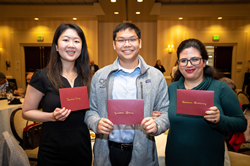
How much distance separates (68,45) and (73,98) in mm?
476

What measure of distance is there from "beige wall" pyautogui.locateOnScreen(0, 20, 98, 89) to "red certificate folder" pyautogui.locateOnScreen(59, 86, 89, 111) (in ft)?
24.9

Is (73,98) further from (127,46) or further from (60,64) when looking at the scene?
(127,46)

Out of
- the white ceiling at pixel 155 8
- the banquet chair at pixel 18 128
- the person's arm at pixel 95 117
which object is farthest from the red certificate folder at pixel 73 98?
the white ceiling at pixel 155 8

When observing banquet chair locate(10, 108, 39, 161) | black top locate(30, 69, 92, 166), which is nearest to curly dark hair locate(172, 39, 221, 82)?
black top locate(30, 69, 92, 166)

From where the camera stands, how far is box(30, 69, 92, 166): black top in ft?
4.52

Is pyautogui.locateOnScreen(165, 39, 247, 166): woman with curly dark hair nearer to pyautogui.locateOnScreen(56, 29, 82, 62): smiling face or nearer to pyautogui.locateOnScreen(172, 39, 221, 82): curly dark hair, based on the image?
pyautogui.locateOnScreen(172, 39, 221, 82): curly dark hair

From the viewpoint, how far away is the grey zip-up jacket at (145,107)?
1.34 meters

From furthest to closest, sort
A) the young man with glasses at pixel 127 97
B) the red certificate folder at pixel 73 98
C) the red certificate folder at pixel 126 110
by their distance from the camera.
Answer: the young man with glasses at pixel 127 97
the red certificate folder at pixel 73 98
the red certificate folder at pixel 126 110

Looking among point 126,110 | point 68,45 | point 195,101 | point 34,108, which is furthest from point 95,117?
point 195,101

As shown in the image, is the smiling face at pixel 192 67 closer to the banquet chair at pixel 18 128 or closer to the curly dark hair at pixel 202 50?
the curly dark hair at pixel 202 50

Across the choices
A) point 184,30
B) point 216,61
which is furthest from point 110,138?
point 216,61

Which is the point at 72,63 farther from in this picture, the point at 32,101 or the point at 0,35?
the point at 0,35

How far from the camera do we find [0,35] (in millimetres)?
8727

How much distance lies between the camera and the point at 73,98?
1281mm
